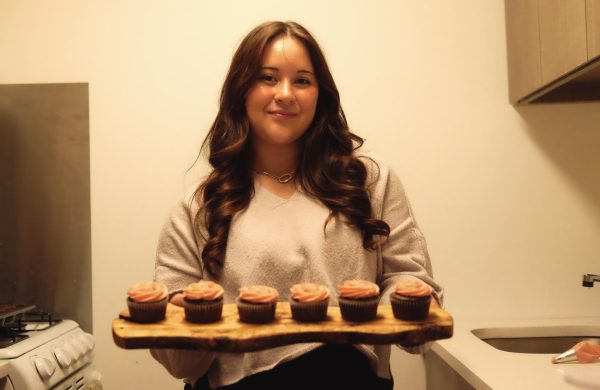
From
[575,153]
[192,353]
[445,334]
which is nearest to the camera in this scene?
[445,334]

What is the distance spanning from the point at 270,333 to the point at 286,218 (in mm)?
357

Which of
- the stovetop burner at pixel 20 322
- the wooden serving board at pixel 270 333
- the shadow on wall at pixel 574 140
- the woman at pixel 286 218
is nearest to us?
the wooden serving board at pixel 270 333

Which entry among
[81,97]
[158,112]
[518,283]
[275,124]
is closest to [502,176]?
[518,283]

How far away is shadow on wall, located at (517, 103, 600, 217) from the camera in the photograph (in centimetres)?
223

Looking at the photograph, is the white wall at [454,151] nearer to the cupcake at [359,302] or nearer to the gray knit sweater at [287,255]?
the gray knit sweater at [287,255]

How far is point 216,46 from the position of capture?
2.25m

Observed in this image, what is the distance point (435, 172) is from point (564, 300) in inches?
28.1

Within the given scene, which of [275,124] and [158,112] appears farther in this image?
[158,112]

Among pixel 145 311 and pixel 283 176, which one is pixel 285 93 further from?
pixel 145 311

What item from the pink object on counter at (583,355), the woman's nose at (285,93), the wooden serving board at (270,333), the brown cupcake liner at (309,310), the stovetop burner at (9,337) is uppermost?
the woman's nose at (285,93)

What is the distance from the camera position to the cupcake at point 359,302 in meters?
1.15

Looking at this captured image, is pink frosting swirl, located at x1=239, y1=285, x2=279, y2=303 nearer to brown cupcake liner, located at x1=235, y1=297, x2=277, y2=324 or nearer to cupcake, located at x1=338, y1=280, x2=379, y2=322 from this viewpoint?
brown cupcake liner, located at x1=235, y1=297, x2=277, y2=324

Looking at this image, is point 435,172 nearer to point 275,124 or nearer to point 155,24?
point 275,124

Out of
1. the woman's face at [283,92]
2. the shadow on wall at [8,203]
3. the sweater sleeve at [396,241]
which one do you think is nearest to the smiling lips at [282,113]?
the woman's face at [283,92]
